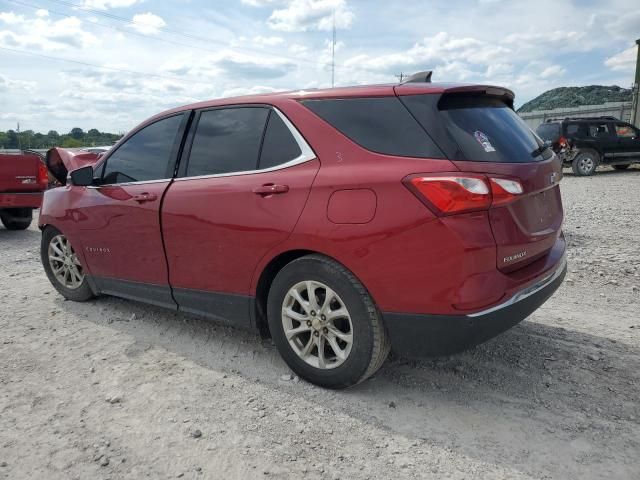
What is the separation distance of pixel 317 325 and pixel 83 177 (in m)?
2.57

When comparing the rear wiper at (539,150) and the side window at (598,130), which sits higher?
the side window at (598,130)

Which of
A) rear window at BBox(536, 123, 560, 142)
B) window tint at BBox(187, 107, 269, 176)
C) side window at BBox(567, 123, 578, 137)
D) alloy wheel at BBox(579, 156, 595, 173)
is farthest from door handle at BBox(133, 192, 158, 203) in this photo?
alloy wheel at BBox(579, 156, 595, 173)

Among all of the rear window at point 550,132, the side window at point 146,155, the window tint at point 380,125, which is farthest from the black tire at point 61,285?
the rear window at point 550,132

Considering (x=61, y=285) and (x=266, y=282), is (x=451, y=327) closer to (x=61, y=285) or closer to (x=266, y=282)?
(x=266, y=282)

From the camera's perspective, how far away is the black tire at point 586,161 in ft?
53.4

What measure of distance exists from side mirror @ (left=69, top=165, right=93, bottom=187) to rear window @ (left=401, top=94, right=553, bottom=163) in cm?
284

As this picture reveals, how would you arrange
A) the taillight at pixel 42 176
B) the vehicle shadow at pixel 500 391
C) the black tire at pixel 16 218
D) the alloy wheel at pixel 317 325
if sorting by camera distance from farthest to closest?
the black tire at pixel 16 218 → the taillight at pixel 42 176 → the alloy wheel at pixel 317 325 → the vehicle shadow at pixel 500 391

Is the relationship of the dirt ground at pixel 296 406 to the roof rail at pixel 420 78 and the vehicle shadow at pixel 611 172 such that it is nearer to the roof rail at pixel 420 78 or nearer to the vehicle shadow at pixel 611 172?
the roof rail at pixel 420 78

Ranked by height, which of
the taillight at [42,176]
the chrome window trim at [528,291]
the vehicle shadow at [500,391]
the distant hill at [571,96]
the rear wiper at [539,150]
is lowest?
the vehicle shadow at [500,391]

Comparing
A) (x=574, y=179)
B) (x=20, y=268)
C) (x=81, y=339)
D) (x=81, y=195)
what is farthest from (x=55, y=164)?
(x=574, y=179)

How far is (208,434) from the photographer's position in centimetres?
263

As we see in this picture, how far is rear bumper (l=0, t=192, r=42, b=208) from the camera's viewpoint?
888cm

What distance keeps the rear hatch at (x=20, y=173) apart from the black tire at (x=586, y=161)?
589 inches

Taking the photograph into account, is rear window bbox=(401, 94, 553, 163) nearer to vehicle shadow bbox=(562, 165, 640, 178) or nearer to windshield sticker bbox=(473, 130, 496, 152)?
windshield sticker bbox=(473, 130, 496, 152)
